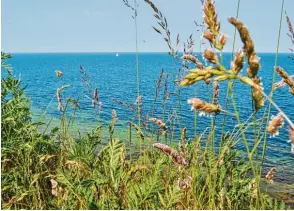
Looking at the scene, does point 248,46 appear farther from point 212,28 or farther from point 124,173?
point 124,173

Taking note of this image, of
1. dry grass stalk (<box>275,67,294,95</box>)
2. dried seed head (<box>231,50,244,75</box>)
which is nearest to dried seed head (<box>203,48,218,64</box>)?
dried seed head (<box>231,50,244,75</box>)

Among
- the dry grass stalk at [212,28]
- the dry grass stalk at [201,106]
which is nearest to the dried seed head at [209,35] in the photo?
the dry grass stalk at [212,28]

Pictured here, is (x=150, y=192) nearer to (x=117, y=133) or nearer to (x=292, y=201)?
(x=292, y=201)

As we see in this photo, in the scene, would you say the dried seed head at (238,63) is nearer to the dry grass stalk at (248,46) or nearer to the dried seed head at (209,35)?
the dry grass stalk at (248,46)

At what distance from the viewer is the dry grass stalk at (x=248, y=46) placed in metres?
1.22

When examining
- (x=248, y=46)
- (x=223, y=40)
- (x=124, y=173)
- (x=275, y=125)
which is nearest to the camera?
(x=248, y=46)

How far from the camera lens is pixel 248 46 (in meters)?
1.25

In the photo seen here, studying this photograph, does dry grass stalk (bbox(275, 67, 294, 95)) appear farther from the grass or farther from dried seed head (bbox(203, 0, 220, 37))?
dried seed head (bbox(203, 0, 220, 37))

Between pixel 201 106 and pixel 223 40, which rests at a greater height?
pixel 223 40

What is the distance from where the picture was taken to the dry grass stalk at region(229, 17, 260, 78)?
1.22m

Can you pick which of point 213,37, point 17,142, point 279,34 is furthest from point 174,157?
point 17,142

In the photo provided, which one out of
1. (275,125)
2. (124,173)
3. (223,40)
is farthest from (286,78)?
(124,173)

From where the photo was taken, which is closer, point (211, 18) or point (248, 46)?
point (248, 46)

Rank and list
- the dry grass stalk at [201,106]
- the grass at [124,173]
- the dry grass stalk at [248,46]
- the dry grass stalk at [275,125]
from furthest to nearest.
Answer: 1. the grass at [124,173]
2. the dry grass stalk at [275,125]
3. the dry grass stalk at [201,106]
4. the dry grass stalk at [248,46]
